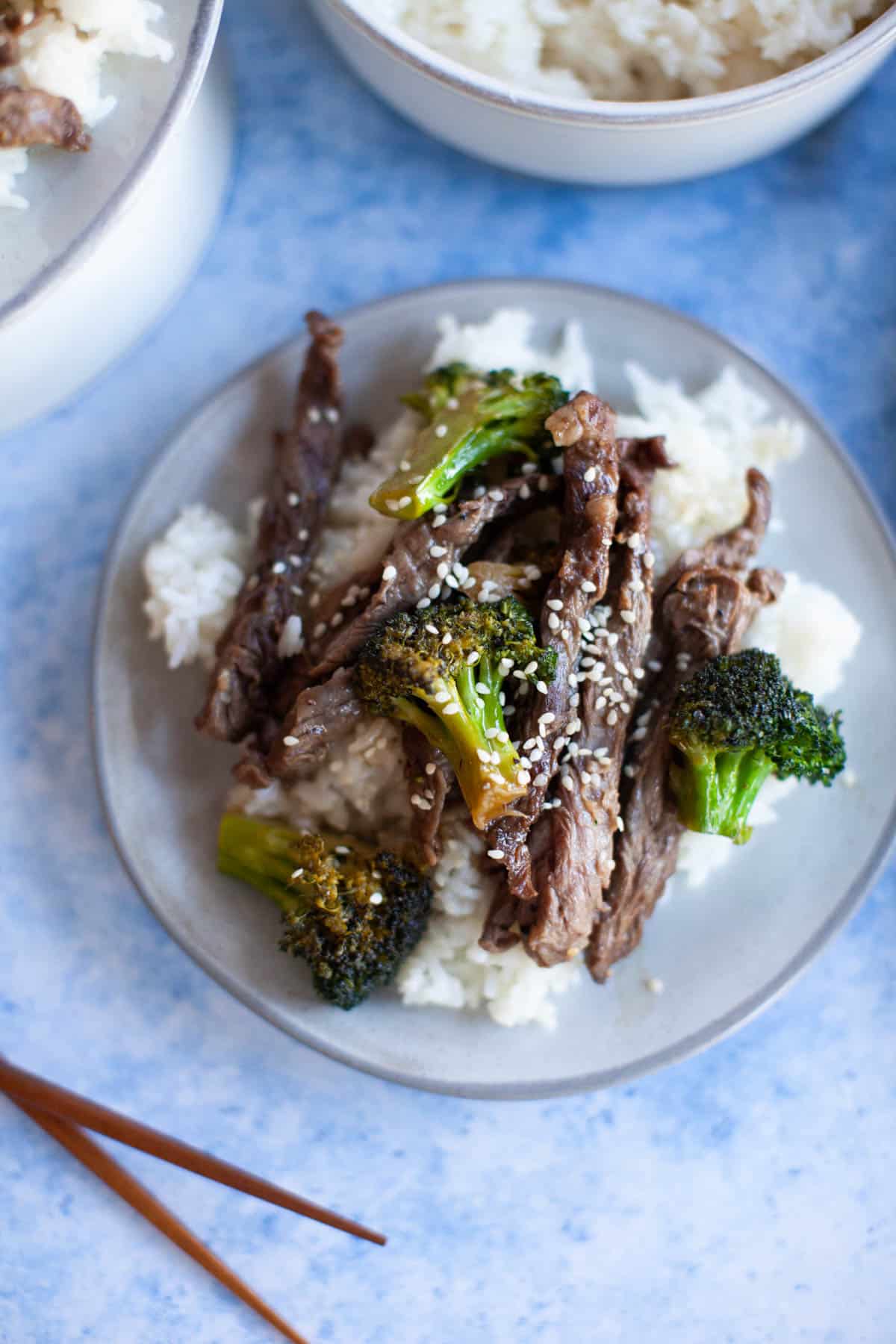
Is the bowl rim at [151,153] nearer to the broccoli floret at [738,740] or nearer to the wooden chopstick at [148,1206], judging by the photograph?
the broccoli floret at [738,740]

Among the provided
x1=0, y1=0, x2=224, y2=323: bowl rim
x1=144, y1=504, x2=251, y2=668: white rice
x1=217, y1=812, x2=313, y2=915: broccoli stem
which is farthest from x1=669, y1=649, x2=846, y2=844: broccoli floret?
x1=0, y1=0, x2=224, y2=323: bowl rim

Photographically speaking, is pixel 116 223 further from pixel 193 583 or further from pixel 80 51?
pixel 193 583

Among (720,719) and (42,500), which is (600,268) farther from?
(42,500)

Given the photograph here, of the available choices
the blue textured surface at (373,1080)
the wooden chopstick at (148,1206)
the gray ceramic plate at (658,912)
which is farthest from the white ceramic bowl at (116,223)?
the wooden chopstick at (148,1206)

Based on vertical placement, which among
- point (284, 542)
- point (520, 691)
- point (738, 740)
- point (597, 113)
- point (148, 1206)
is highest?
point (597, 113)

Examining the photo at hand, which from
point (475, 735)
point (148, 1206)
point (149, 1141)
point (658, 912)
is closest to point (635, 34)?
point (475, 735)

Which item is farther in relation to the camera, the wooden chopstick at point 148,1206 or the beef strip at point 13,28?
the wooden chopstick at point 148,1206
